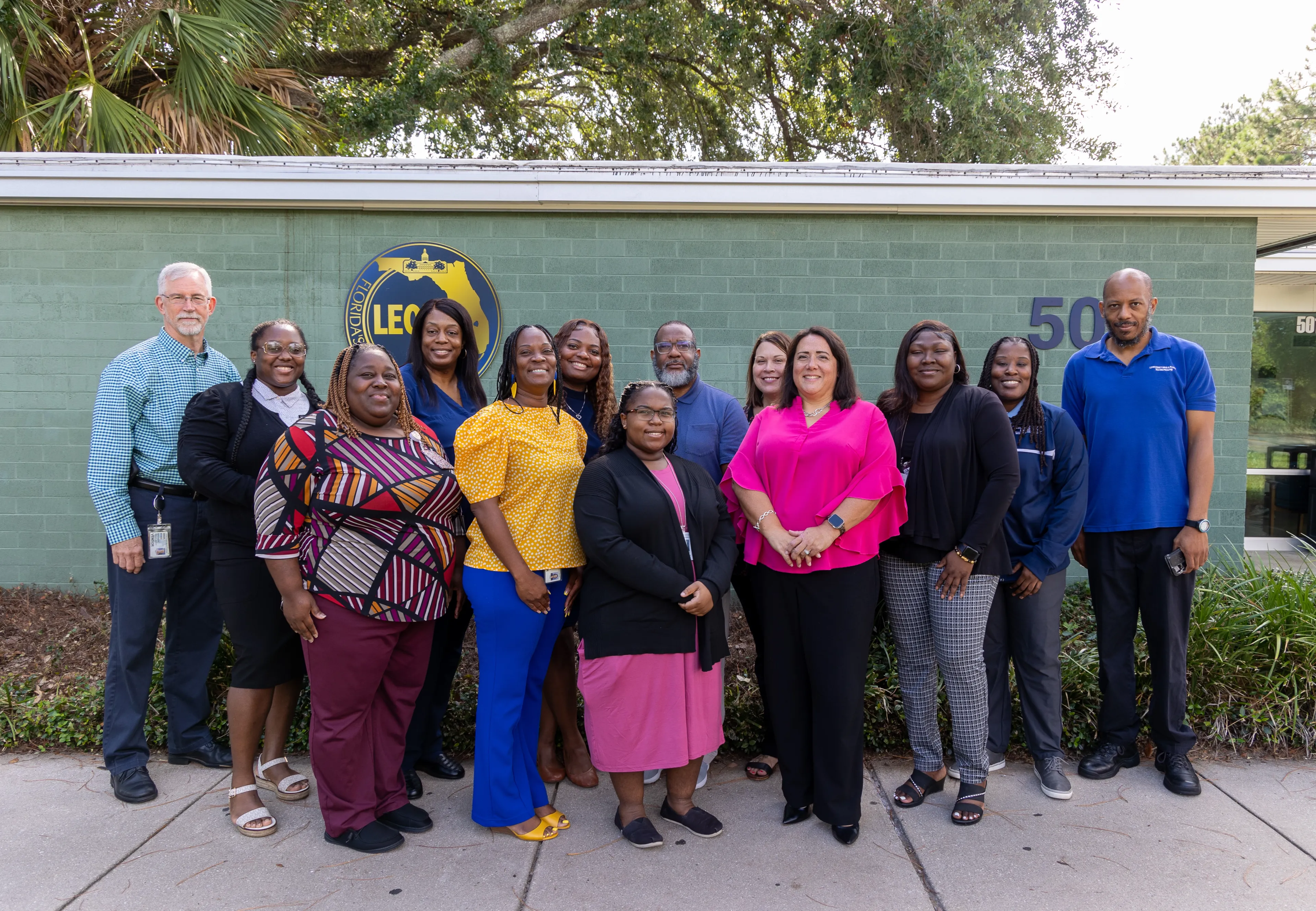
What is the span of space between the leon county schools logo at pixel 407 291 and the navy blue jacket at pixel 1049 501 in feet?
12.3

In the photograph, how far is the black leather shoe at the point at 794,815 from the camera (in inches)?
131

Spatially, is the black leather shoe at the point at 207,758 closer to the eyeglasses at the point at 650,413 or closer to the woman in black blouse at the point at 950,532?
→ the eyeglasses at the point at 650,413

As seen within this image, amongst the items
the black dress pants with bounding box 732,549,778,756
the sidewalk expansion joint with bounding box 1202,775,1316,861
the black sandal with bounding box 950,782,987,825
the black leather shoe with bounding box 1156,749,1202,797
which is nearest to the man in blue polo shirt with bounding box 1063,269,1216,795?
the black leather shoe with bounding box 1156,749,1202,797

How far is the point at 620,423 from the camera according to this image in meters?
3.21

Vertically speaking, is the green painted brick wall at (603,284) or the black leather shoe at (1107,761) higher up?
the green painted brick wall at (603,284)

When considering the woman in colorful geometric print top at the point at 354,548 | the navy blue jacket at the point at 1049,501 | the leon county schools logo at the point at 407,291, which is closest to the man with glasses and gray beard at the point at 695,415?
the woman in colorful geometric print top at the point at 354,548

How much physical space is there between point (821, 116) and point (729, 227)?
886 cm

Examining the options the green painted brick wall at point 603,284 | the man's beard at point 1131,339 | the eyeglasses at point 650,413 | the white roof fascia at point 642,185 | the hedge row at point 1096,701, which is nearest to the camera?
the eyeglasses at point 650,413

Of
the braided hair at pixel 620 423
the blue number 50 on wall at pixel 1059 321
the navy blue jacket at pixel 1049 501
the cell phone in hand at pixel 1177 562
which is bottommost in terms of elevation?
the cell phone in hand at pixel 1177 562

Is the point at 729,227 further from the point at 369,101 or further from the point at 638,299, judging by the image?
the point at 369,101

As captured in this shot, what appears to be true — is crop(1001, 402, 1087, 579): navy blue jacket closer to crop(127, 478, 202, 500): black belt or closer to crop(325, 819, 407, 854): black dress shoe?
crop(325, 819, 407, 854): black dress shoe

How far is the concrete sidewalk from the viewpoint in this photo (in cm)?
285

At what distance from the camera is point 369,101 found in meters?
11.3

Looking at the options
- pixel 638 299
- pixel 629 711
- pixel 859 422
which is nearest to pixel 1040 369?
pixel 638 299
